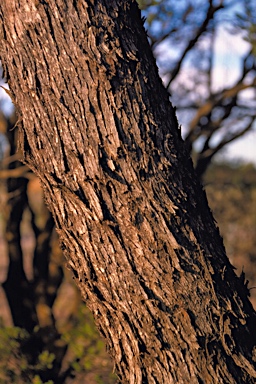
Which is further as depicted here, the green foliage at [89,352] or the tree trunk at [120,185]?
the green foliage at [89,352]

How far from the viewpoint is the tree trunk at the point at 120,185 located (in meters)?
2.08

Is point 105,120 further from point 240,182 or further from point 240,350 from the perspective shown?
point 240,182

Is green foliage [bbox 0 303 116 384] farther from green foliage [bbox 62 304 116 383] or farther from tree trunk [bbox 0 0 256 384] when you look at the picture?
tree trunk [bbox 0 0 256 384]

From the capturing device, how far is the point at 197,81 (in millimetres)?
8039

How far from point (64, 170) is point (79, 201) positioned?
129 millimetres

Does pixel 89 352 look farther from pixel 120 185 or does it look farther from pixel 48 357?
pixel 120 185

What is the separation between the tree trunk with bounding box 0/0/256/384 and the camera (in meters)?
2.08

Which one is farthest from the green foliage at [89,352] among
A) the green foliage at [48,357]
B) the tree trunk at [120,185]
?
the tree trunk at [120,185]

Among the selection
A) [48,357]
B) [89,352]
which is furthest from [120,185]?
[48,357]

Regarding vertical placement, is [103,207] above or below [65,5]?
below

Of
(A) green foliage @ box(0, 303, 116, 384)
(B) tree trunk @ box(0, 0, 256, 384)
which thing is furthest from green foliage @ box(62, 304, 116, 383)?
(B) tree trunk @ box(0, 0, 256, 384)

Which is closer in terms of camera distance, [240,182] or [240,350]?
[240,350]

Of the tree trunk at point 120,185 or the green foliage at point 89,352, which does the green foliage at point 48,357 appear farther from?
the tree trunk at point 120,185

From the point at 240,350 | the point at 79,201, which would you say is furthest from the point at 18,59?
the point at 240,350
